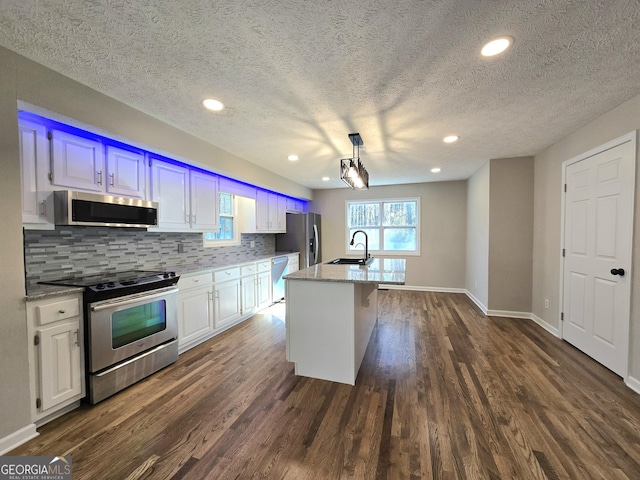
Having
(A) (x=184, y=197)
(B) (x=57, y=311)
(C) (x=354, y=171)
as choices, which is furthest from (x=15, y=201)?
(C) (x=354, y=171)

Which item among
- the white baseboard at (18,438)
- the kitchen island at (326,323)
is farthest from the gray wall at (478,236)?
the white baseboard at (18,438)

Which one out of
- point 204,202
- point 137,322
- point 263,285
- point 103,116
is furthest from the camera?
point 263,285

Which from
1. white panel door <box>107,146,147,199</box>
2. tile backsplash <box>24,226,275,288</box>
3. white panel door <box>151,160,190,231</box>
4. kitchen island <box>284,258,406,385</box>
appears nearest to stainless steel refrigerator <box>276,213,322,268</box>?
tile backsplash <box>24,226,275,288</box>

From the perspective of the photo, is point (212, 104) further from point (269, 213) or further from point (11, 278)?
point (269, 213)

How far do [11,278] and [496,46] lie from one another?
3.26m

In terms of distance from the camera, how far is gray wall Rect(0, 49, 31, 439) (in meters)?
1.59

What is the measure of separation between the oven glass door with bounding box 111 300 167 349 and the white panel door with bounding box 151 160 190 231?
2.96ft

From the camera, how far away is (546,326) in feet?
11.6

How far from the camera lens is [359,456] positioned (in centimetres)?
155

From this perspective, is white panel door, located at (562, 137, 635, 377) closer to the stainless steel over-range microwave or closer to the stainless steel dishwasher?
the stainless steel dishwasher

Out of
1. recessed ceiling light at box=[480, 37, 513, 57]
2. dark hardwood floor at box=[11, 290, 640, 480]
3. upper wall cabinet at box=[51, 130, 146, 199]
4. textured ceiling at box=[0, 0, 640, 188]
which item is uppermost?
textured ceiling at box=[0, 0, 640, 188]

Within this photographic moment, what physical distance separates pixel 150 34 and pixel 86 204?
4.54 feet

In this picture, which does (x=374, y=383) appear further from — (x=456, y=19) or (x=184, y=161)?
(x=184, y=161)

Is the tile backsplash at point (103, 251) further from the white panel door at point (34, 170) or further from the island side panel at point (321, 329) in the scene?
the island side panel at point (321, 329)
